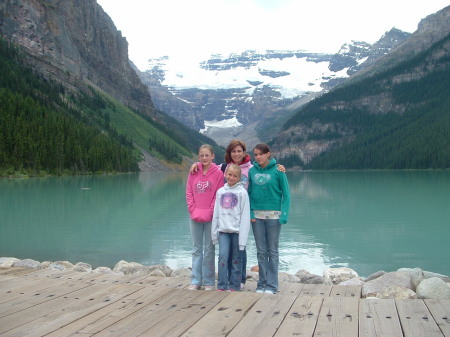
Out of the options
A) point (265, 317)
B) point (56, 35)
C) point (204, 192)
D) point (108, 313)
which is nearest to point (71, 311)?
point (108, 313)

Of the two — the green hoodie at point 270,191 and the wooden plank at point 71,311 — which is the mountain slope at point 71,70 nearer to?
the green hoodie at point 270,191

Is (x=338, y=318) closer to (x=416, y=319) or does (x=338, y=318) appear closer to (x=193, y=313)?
(x=416, y=319)

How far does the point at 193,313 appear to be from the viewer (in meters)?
6.14

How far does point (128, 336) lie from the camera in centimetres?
517

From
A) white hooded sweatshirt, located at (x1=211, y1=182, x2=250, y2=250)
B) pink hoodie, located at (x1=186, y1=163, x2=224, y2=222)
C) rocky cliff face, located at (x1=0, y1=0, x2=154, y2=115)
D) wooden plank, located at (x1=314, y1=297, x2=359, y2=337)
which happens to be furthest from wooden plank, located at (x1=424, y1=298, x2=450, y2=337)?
rocky cliff face, located at (x1=0, y1=0, x2=154, y2=115)

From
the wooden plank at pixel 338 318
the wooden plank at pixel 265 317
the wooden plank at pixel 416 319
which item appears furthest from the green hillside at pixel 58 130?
the wooden plank at pixel 416 319

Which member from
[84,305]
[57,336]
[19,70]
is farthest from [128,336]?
[19,70]

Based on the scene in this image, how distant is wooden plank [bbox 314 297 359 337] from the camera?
5.35 metres

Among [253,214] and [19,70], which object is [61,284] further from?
[19,70]

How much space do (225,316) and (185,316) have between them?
1.61ft

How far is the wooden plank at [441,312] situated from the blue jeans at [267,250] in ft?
8.57

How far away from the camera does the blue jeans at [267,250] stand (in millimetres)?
8352

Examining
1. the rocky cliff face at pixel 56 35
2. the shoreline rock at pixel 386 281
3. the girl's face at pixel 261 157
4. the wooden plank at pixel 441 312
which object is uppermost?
the rocky cliff face at pixel 56 35

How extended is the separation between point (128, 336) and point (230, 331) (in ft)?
3.64
